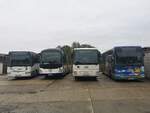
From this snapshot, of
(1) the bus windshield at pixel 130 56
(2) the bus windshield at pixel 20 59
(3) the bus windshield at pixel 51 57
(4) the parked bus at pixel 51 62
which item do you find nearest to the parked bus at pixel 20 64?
(2) the bus windshield at pixel 20 59

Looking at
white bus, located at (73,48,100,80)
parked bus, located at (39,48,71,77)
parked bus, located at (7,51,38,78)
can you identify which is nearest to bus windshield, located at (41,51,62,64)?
parked bus, located at (39,48,71,77)

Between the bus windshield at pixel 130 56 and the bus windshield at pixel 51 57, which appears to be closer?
the bus windshield at pixel 130 56

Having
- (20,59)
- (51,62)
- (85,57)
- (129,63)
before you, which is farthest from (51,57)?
(129,63)

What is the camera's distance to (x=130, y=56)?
25.0 meters

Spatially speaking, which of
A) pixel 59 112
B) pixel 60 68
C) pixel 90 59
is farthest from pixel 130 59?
pixel 59 112

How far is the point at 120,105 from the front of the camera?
39.9 ft

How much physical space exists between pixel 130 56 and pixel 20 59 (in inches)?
463

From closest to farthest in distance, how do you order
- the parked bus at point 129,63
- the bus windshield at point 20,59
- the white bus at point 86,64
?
the parked bus at point 129,63
the white bus at point 86,64
the bus windshield at point 20,59

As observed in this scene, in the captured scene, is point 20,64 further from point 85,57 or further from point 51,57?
point 85,57

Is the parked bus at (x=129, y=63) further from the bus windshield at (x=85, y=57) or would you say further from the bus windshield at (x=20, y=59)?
the bus windshield at (x=20, y=59)

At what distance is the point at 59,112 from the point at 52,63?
18771 mm

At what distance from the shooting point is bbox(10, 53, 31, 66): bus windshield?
30.4 metres

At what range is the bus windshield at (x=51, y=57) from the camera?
96.9ft

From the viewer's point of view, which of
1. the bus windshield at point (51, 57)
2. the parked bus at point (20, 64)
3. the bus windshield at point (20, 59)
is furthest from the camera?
the bus windshield at point (20, 59)
